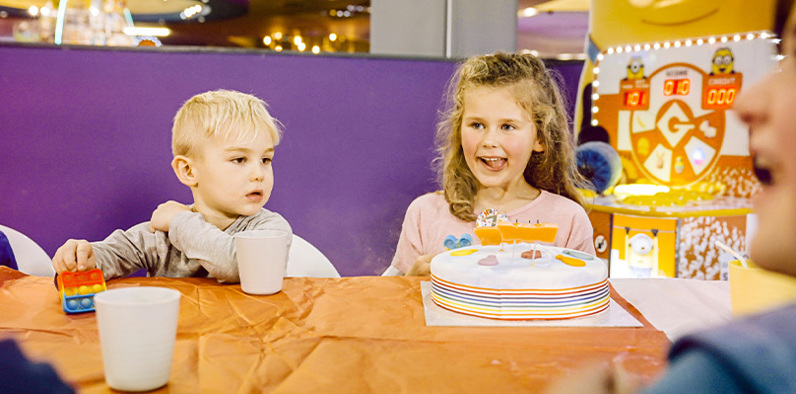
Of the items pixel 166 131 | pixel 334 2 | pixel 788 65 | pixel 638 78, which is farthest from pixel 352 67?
pixel 334 2

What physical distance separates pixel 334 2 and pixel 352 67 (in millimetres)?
6540

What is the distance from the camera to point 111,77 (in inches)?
77.4

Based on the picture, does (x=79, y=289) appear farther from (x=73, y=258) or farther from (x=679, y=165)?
(x=679, y=165)

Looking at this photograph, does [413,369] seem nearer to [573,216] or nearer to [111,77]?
[573,216]

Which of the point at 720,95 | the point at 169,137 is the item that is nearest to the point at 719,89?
the point at 720,95

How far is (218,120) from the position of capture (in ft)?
4.65

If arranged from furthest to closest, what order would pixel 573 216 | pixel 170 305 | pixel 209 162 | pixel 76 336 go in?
pixel 573 216, pixel 209 162, pixel 76 336, pixel 170 305

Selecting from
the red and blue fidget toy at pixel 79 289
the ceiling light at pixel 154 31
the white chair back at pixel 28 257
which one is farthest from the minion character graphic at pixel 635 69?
the ceiling light at pixel 154 31

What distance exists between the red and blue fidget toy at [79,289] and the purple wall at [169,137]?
3.46ft

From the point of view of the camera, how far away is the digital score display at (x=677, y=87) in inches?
140

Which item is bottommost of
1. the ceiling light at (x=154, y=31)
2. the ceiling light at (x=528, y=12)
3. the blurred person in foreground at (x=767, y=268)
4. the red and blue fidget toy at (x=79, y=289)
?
the red and blue fidget toy at (x=79, y=289)

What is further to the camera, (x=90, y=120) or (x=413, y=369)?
(x=90, y=120)

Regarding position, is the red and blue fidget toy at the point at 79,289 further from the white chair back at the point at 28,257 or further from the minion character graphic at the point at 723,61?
the minion character graphic at the point at 723,61

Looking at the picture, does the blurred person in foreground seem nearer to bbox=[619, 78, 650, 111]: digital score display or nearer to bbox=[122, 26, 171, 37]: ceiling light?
bbox=[619, 78, 650, 111]: digital score display
